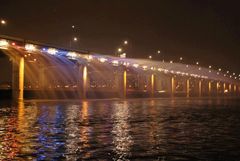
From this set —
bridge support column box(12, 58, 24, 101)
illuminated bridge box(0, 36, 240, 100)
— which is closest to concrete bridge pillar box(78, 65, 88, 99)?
illuminated bridge box(0, 36, 240, 100)

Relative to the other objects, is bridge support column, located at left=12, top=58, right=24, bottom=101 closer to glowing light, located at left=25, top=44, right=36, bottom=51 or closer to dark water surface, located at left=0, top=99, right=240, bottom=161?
glowing light, located at left=25, top=44, right=36, bottom=51

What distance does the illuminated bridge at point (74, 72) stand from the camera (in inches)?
2731

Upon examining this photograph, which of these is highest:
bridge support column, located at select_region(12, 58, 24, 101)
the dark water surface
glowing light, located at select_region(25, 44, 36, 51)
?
glowing light, located at select_region(25, 44, 36, 51)

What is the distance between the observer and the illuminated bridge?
69.4 metres

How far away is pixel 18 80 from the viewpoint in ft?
226

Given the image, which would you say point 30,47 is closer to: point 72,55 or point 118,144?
point 72,55

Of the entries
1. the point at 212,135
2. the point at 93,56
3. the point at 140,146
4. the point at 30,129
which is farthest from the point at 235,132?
the point at 93,56

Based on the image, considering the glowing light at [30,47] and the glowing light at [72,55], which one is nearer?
the glowing light at [30,47]

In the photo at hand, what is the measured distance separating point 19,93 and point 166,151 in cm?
5587

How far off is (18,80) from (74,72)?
148 ft

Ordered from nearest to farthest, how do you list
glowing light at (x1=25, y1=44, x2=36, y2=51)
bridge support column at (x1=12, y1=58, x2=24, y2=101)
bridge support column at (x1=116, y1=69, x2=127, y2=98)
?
glowing light at (x1=25, y1=44, x2=36, y2=51)
bridge support column at (x1=12, y1=58, x2=24, y2=101)
bridge support column at (x1=116, y1=69, x2=127, y2=98)

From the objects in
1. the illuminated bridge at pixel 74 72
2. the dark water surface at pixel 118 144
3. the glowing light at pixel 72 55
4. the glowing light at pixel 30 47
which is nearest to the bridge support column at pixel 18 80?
the illuminated bridge at pixel 74 72

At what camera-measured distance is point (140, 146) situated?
597 inches

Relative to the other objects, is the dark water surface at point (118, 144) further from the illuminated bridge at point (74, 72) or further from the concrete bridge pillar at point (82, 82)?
the concrete bridge pillar at point (82, 82)
